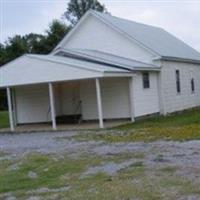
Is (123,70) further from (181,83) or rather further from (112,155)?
(112,155)

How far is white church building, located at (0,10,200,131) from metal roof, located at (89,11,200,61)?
0.32ft

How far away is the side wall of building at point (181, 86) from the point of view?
27.1m

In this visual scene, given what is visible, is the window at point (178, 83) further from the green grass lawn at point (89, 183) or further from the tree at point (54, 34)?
the green grass lawn at point (89, 183)

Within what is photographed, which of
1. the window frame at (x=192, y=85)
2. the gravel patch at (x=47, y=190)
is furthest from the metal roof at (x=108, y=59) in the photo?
the gravel patch at (x=47, y=190)

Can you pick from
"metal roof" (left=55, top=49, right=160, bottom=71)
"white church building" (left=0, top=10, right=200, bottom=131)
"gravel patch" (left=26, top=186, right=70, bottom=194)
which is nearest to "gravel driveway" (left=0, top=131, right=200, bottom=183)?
"gravel patch" (left=26, top=186, right=70, bottom=194)

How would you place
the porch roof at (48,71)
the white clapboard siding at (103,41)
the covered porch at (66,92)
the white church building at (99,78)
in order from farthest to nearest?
the white clapboard siding at (103,41)
the white church building at (99,78)
the covered porch at (66,92)
the porch roof at (48,71)

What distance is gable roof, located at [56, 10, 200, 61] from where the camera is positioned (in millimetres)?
26686

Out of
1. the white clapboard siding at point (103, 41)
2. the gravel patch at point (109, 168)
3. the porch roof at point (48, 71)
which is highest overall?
the white clapboard siding at point (103, 41)

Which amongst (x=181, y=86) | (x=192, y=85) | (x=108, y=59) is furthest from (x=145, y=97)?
(x=192, y=85)

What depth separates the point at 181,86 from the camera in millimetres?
29828

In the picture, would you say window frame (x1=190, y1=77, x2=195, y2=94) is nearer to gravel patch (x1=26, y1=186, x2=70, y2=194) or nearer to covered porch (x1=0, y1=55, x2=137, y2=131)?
covered porch (x1=0, y1=55, x2=137, y2=131)

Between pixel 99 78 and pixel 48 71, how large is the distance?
2.23 meters

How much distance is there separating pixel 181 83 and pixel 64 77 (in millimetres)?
10641

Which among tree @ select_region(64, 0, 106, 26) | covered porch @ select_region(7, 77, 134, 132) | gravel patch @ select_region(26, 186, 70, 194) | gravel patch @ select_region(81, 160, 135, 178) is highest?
tree @ select_region(64, 0, 106, 26)
